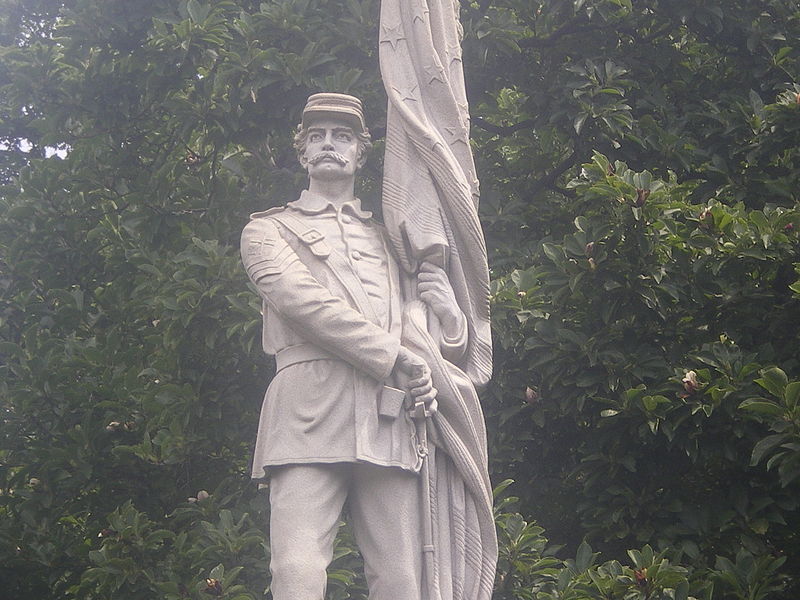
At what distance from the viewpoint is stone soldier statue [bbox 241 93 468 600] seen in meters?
6.25

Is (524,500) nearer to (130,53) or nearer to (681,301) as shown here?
(681,301)

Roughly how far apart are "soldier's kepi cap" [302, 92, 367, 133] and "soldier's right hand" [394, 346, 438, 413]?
1.24 m

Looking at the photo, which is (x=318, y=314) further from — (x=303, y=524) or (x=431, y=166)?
(x=431, y=166)

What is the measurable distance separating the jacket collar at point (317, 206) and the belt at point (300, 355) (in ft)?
2.43

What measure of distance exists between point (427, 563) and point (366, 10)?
530cm

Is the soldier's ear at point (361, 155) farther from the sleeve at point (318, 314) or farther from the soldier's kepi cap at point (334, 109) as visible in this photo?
the sleeve at point (318, 314)

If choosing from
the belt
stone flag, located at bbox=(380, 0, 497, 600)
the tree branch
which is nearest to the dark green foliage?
the tree branch

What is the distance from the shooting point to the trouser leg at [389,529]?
20.5 feet

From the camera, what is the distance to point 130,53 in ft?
37.3

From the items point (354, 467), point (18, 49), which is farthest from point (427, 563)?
point (18, 49)

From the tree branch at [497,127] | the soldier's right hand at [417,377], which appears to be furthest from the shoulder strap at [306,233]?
the tree branch at [497,127]

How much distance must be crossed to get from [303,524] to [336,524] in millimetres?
206

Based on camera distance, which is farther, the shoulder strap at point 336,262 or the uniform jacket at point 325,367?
the shoulder strap at point 336,262

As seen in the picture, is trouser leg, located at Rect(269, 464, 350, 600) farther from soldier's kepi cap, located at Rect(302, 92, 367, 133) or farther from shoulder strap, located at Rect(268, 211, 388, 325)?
soldier's kepi cap, located at Rect(302, 92, 367, 133)
